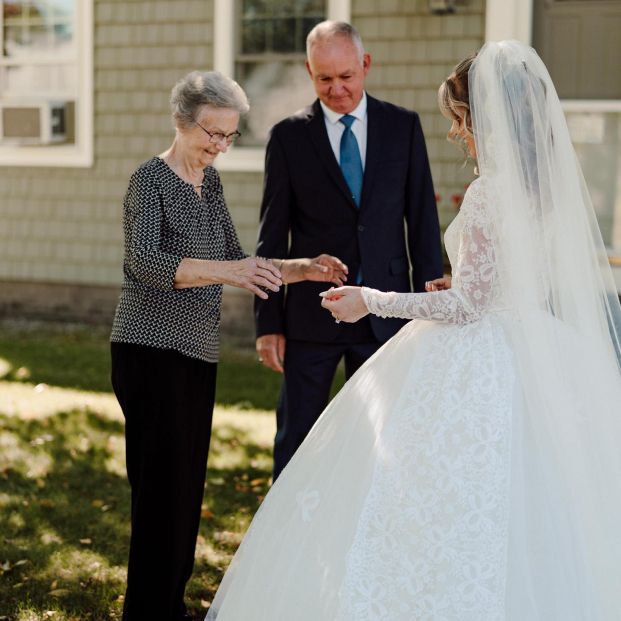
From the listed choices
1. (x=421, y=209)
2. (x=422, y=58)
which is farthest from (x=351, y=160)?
(x=422, y=58)

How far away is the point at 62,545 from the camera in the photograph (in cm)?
475

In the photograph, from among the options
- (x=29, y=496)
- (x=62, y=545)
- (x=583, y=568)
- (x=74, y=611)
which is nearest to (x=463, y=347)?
(x=583, y=568)

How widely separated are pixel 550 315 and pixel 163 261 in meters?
1.20

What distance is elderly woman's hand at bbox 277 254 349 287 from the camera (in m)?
3.83

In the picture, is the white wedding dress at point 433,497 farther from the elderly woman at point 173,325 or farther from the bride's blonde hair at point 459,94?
the elderly woman at point 173,325

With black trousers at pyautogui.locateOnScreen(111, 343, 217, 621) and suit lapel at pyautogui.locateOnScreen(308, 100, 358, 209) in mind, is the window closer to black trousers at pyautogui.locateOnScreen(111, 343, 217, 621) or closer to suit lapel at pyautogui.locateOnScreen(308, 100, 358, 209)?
suit lapel at pyautogui.locateOnScreen(308, 100, 358, 209)

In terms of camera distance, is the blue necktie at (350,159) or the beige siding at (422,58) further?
the beige siding at (422,58)

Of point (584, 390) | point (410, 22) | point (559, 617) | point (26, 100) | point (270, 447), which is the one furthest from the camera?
point (26, 100)

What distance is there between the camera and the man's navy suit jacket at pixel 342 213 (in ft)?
14.0

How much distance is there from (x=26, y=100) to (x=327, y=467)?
26.7 feet

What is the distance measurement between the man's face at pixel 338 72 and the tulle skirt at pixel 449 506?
1.39m

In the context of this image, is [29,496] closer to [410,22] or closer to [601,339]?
[601,339]

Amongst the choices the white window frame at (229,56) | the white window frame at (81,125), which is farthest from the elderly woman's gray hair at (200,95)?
the white window frame at (81,125)

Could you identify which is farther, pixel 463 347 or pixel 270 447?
pixel 270 447
